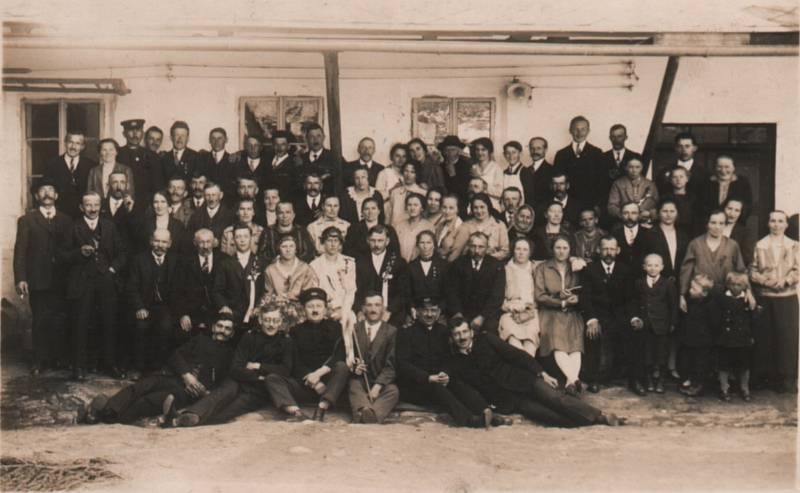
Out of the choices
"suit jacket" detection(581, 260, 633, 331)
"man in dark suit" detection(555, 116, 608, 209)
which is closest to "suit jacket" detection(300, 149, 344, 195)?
"man in dark suit" detection(555, 116, 608, 209)

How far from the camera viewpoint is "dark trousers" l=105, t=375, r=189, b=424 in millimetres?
7742

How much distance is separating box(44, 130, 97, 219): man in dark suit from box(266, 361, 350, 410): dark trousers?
2.33 metres

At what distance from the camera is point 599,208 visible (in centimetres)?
887

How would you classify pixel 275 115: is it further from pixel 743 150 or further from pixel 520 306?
pixel 743 150

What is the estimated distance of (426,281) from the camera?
8.20 metres

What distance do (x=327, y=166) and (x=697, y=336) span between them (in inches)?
132

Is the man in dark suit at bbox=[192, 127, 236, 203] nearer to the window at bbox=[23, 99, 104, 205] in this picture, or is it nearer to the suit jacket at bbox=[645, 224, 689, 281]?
the window at bbox=[23, 99, 104, 205]

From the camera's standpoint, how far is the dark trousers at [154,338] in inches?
320

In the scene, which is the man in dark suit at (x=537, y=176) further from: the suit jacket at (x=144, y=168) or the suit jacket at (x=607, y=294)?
the suit jacket at (x=144, y=168)


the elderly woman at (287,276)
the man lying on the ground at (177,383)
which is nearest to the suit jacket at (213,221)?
the elderly woman at (287,276)

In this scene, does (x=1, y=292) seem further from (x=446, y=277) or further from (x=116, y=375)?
(x=446, y=277)

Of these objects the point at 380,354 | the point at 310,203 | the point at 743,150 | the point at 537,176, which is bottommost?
the point at 380,354

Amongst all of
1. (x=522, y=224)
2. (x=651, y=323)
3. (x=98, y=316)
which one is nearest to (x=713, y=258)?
(x=651, y=323)

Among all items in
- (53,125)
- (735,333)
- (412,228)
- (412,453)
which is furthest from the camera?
(53,125)
